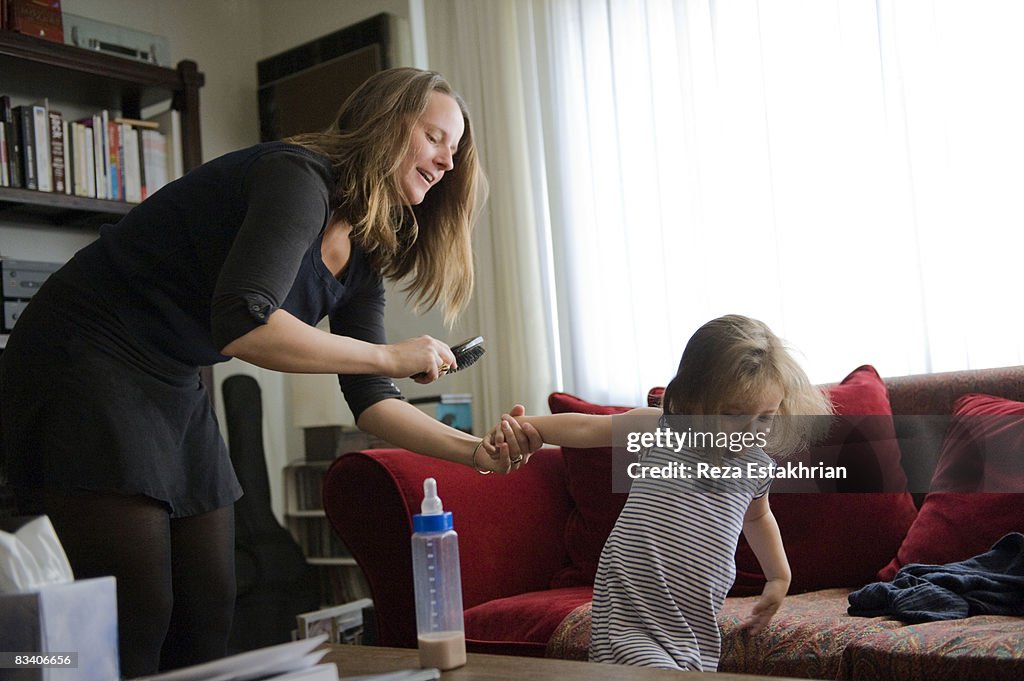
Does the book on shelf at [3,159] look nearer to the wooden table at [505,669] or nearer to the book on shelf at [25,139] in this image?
the book on shelf at [25,139]

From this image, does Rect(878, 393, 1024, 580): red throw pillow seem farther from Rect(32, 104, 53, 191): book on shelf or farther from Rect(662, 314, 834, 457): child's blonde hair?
Rect(32, 104, 53, 191): book on shelf

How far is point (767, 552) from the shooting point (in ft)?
4.32

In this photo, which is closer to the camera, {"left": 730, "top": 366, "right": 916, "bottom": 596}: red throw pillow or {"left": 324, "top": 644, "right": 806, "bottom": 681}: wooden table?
{"left": 324, "top": 644, "right": 806, "bottom": 681}: wooden table

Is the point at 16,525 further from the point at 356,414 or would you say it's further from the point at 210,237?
the point at 356,414

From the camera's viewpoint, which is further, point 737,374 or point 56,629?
point 737,374

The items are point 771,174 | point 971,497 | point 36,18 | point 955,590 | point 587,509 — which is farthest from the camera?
point 36,18

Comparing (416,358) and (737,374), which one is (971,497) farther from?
(416,358)

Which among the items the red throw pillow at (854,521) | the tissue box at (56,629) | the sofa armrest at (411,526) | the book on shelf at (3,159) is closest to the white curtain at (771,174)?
the red throw pillow at (854,521)

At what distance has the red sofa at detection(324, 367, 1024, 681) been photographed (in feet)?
4.75

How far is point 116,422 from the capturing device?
3.88 feet

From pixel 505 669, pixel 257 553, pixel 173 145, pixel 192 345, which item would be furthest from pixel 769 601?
pixel 173 145

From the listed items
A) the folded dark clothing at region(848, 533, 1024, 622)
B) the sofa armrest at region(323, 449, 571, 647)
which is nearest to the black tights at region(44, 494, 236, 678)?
the sofa armrest at region(323, 449, 571, 647)

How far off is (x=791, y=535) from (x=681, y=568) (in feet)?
1.92

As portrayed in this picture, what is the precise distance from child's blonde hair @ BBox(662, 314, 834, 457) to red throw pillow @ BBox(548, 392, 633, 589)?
0.69m
